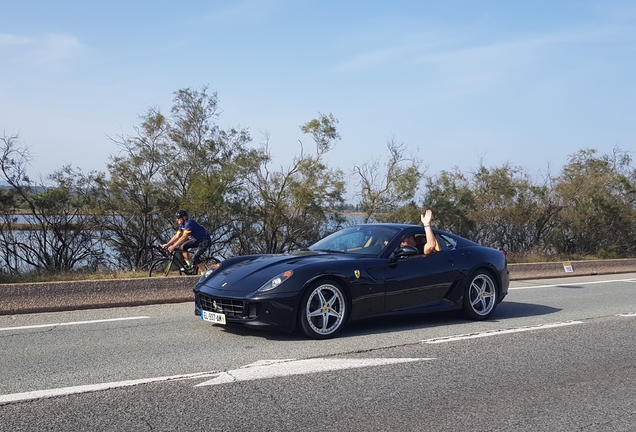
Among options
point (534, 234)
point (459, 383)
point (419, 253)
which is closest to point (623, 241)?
point (534, 234)

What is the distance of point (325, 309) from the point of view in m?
7.50

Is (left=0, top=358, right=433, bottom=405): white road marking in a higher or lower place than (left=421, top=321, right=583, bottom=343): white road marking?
higher

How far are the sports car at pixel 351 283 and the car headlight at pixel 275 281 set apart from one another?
0.04 ft

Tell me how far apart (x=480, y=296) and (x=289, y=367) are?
4.04 meters

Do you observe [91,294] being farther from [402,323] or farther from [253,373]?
[253,373]

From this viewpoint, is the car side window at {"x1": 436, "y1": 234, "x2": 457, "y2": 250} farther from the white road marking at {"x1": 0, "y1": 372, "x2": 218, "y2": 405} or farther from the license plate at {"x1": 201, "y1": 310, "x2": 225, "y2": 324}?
the white road marking at {"x1": 0, "y1": 372, "x2": 218, "y2": 405}

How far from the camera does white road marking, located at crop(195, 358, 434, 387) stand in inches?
225

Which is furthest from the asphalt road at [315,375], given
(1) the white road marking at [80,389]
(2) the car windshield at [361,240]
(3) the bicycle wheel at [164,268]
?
(3) the bicycle wheel at [164,268]

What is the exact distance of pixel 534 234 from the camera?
23.5 m

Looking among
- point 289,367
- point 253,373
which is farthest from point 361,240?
point 253,373

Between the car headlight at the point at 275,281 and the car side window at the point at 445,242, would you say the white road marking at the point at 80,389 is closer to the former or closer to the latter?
the car headlight at the point at 275,281

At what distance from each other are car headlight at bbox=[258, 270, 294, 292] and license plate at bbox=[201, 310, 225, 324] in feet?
1.92

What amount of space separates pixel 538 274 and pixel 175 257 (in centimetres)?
937

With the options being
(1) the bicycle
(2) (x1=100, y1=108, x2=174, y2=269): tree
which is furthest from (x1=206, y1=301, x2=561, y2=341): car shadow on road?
(2) (x1=100, y1=108, x2=174, y2=269): tree
